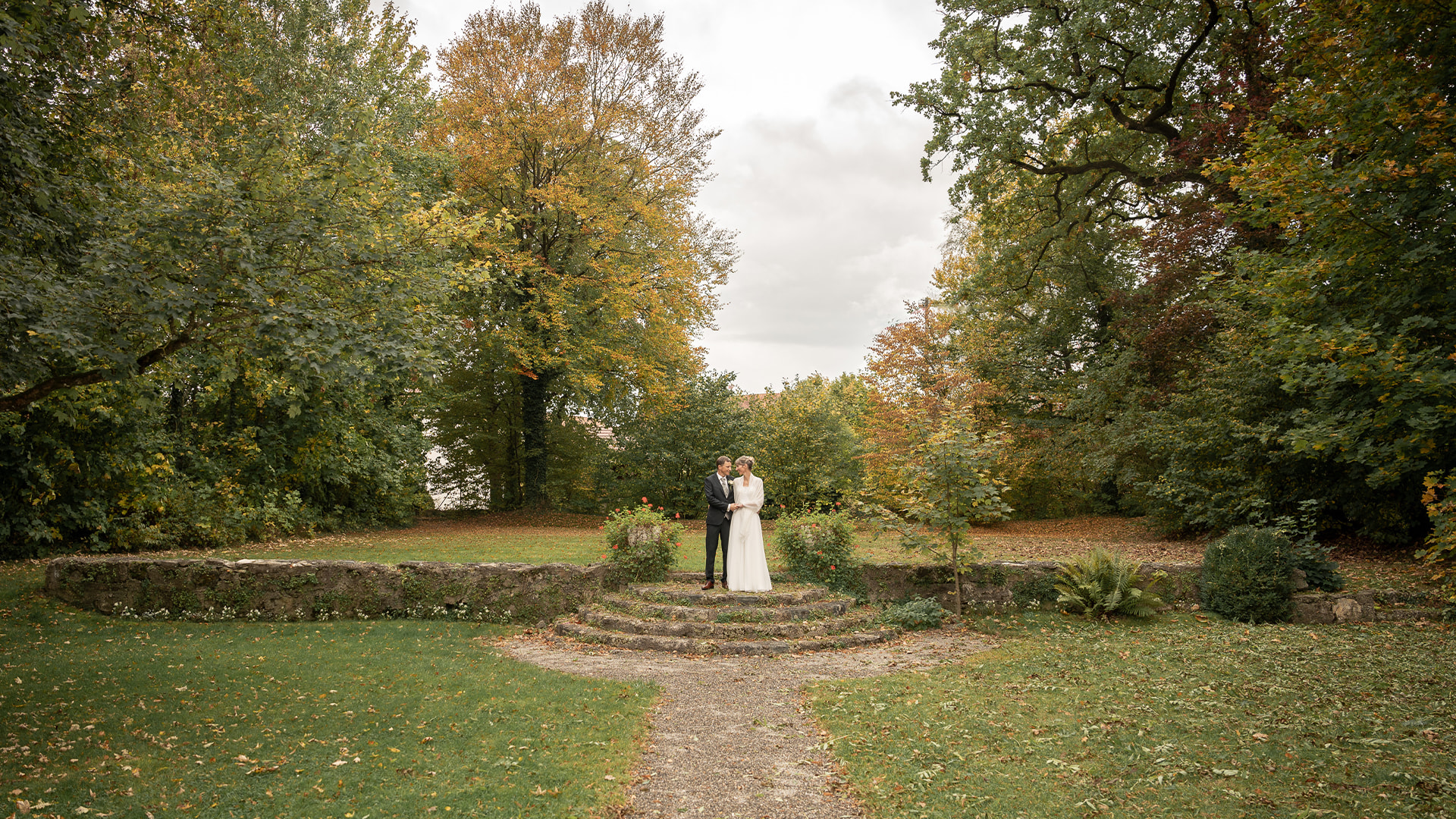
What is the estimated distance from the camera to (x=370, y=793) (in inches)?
182

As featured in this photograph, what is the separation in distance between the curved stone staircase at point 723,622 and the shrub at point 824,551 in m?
0.45

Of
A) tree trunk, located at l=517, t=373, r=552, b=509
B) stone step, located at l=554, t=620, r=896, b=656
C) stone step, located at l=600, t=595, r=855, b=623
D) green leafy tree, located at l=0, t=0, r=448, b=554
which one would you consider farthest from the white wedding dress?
tree trunk, located at l=517, t=373, r=552, b=509

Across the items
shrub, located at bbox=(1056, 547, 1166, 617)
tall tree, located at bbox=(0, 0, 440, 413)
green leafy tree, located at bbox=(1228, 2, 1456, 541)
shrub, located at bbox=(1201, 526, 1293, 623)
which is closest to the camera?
tall tree, located at bbox=(0, 0, 440, 413)

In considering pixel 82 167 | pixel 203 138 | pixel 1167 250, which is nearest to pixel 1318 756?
pixel 82 167

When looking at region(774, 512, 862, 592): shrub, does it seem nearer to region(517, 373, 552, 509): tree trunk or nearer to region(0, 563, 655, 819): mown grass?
region(0, 563, 655, 819): mown grass

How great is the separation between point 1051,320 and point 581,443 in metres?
15.6

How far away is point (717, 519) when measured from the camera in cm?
1102

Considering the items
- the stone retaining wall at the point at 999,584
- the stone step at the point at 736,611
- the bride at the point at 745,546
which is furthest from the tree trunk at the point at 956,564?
the bride at the point at 745,546

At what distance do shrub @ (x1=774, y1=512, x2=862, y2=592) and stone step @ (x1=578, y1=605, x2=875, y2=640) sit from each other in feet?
4.60

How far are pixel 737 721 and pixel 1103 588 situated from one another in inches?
252

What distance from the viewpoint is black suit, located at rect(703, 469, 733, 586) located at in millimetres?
10953

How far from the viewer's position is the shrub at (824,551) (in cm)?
1144

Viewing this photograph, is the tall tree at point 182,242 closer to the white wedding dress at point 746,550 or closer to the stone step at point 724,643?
the stone step at point 724,643

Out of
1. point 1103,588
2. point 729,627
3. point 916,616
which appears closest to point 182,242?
point 729,627
